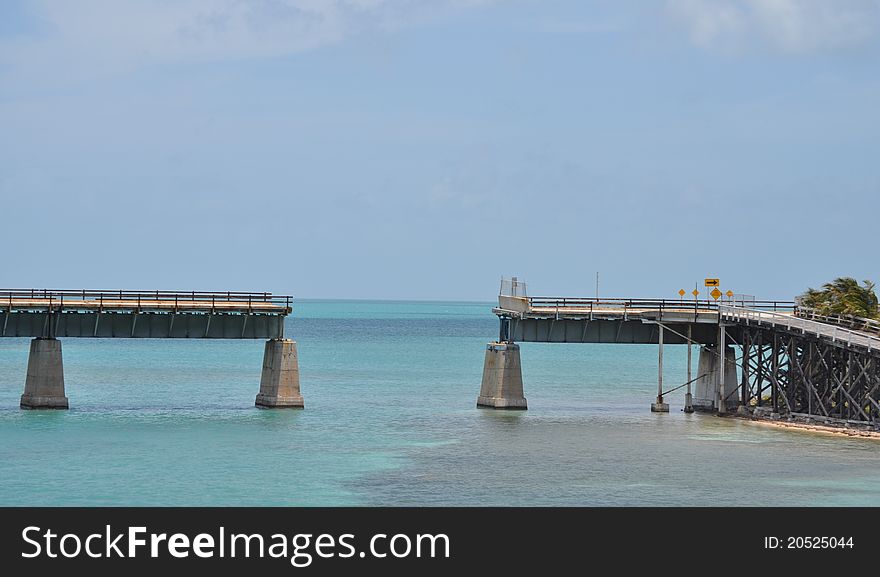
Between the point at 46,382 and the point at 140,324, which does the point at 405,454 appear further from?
the point at 46,382

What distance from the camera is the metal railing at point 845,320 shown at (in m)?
72.1

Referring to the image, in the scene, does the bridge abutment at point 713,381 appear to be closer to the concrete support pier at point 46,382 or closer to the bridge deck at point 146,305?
the bridge deck at point 146,305

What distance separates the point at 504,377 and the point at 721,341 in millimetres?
11092

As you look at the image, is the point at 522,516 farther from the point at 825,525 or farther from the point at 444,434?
the point at 444,434

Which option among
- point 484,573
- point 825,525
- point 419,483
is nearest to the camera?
point 484,573

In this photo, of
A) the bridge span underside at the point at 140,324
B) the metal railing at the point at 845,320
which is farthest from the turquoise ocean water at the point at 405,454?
the metal railing at the point at 845,320

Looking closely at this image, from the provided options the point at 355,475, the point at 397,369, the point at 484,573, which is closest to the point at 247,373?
the point at 397,369

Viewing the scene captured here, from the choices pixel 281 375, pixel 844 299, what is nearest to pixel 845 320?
pixel 844 299

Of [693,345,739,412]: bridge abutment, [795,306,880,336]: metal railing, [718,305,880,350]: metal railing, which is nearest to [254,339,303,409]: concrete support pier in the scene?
[693,345,739,412]: bridge abutment

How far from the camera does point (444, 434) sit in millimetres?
71188

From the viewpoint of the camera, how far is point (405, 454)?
6322cm

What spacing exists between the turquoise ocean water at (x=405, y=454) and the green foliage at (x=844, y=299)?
318 inches

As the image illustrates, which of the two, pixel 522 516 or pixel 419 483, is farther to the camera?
pixel 419 483

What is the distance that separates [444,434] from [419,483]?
16620 millimetres
